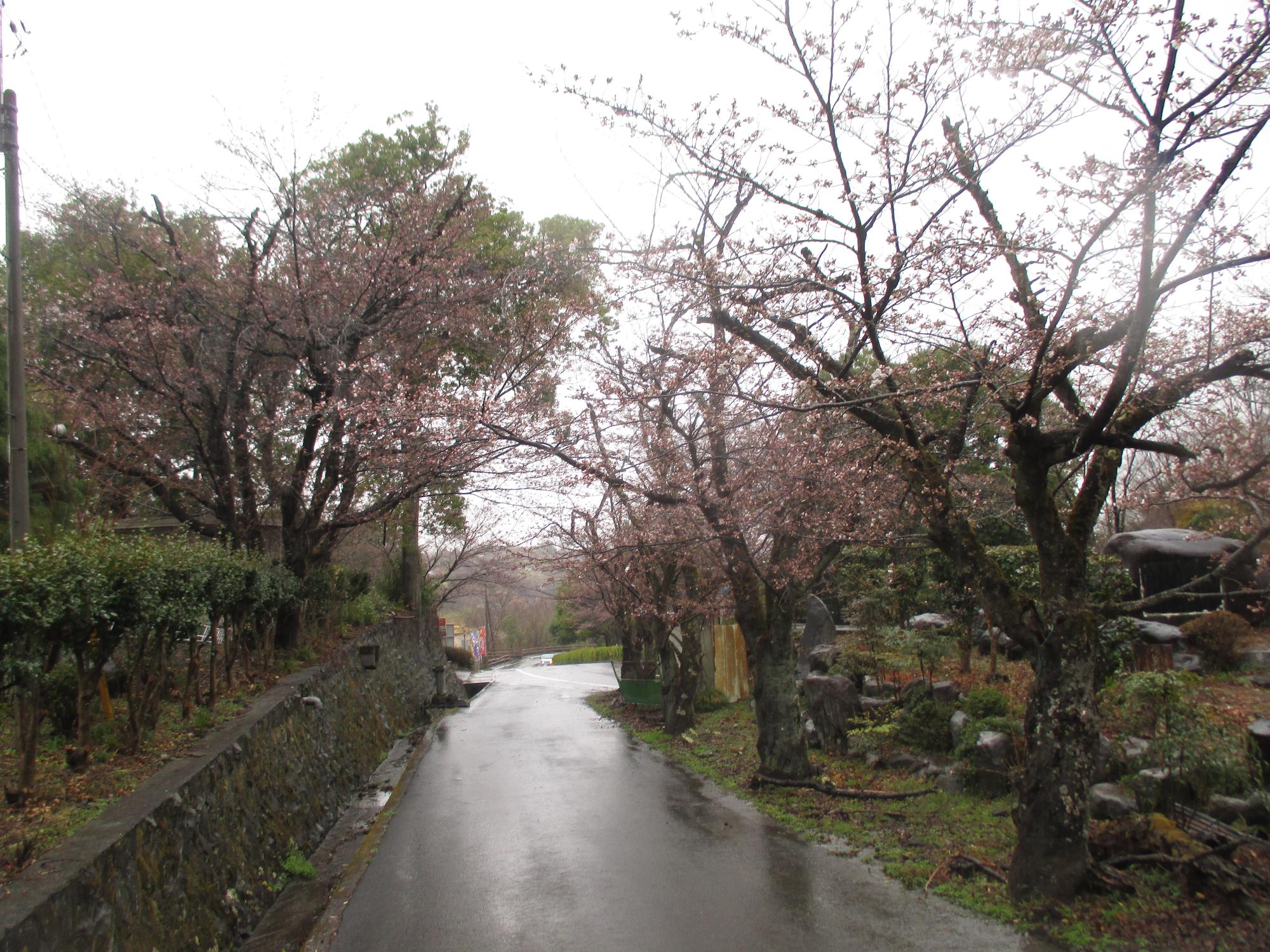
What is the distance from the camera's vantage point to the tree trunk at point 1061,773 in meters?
5.87

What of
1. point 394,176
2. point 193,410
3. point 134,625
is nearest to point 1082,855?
point 134,625

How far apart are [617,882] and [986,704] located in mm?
4940

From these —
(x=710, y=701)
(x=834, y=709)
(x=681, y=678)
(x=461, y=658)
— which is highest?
(x=681, y=678)

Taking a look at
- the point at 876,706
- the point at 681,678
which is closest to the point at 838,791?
the point at 876,706

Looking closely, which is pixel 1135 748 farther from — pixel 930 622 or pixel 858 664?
pixel 930 622

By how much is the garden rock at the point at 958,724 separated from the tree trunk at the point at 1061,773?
387 centimetres

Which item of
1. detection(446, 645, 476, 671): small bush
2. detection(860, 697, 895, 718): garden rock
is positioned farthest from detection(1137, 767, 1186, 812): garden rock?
detection(446, 645, 476, 671): small bush

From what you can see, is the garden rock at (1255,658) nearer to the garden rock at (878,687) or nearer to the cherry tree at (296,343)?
the garden rock at (878,687)

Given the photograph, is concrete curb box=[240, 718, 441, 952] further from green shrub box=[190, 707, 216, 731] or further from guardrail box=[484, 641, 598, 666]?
guardrail box=[484, 641, 598, 666]

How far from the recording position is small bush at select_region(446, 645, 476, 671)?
41531mm

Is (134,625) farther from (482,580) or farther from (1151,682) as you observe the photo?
(482,580)

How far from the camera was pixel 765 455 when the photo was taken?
10797mm

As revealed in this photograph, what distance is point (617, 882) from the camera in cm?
743

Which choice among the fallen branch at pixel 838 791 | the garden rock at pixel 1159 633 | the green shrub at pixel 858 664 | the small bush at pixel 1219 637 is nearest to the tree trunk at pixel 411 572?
the green shrub at pixel 858 664
